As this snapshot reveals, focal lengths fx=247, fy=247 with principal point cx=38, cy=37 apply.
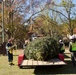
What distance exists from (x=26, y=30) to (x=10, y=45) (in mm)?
22177

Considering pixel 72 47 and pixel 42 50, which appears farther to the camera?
pixel 72 47

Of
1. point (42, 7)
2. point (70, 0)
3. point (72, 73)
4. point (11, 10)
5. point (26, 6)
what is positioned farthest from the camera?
point (70, 0)

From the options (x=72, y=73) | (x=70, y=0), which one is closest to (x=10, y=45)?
(x=72, y=73)

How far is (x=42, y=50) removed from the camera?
1225cm

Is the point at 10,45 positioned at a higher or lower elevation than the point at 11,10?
lower

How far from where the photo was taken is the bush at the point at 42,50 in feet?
40.3

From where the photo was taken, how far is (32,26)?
1442 inches

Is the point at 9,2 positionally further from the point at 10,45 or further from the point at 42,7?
the point at 10,45

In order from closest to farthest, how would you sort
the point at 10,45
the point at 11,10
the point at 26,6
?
the point at 10,45, the point at 11,10, the point at 26,6

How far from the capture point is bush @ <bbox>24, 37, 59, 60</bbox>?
12.3 metres

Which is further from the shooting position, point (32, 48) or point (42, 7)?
point (42, 7)

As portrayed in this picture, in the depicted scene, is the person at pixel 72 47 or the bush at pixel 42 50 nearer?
the bush at pixel 42 50

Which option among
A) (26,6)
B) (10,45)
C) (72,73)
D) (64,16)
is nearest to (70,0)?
(64,16)

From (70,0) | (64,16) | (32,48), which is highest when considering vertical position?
(70,0)
